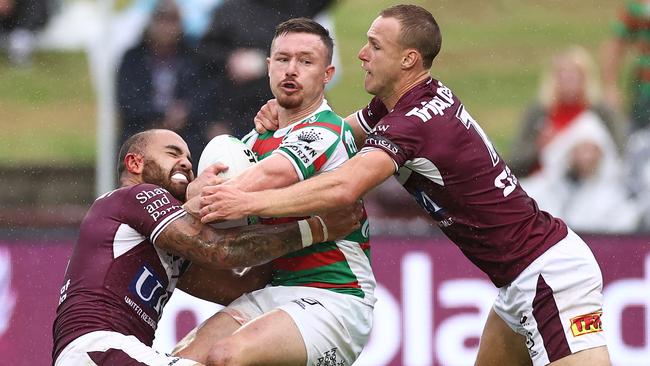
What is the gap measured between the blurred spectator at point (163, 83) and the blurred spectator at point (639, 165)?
3778 millimetres

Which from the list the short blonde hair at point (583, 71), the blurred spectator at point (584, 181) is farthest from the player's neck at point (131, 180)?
the short blonde hair at point (583, 71)

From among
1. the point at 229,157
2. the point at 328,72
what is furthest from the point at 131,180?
the point at 328,72

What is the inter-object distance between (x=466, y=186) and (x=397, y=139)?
53 centimetres

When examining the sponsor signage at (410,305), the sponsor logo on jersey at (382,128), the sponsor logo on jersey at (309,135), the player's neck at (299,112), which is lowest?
the sponsor signage at (410,305)

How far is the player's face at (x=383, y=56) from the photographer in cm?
738

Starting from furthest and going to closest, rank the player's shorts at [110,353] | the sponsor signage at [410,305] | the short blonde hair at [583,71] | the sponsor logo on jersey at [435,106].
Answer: the short blonde hair at [583,71], the sponsor signage at [410,305], the sponsor logo on jersey at [435,106], the player's shorts at [110,353]

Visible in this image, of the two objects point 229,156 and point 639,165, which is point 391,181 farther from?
point 229,156

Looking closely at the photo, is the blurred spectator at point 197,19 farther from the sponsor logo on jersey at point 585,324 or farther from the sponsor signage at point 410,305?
the sponsor logo on jersey at point 585,324

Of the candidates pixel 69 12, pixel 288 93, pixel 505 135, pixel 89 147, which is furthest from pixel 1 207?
pixel 288 93

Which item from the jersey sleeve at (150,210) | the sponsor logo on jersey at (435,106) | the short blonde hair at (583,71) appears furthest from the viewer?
the short blonde hair at (583,71)

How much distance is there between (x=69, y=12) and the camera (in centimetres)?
1260

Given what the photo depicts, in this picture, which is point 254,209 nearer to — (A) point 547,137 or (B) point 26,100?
(A) point 547,137

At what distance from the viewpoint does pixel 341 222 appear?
716cm

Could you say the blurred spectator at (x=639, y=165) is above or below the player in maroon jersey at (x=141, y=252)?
below
